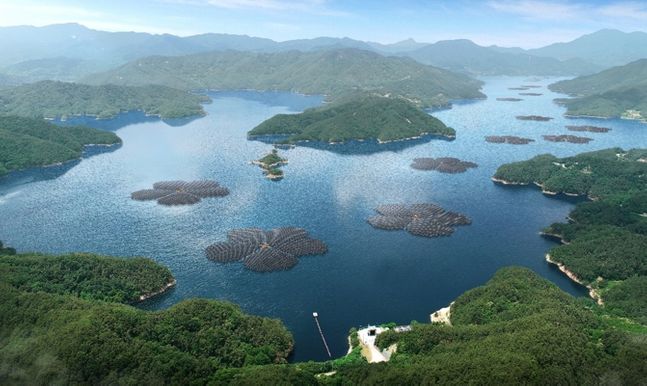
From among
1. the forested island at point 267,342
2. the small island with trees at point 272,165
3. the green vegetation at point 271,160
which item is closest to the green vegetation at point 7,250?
the forested island at point 267,342

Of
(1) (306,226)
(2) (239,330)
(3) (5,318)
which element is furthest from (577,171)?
(3) (5,318)

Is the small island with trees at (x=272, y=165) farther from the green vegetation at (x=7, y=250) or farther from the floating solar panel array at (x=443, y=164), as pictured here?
the green vegetation at (x=7, y=250)

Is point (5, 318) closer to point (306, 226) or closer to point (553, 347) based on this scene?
point (306, 226)

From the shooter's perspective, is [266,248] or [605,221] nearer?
[266,248]

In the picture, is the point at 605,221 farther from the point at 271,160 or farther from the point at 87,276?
the point at 87,276

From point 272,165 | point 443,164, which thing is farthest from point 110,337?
point 443,164

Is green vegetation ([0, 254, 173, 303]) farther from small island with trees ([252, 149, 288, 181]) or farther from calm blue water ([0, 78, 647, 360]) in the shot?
small island with trees ([252, 149, 288, 181])
